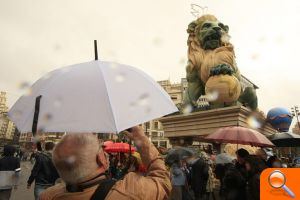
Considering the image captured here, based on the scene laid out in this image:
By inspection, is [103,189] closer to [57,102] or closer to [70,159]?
[70,159]

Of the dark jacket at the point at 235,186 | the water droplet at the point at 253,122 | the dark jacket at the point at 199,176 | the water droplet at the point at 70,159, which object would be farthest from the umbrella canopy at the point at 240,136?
the water droplet at the point at 253,122

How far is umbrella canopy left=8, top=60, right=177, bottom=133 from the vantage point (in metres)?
A: 1.72

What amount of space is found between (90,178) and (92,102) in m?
0.45

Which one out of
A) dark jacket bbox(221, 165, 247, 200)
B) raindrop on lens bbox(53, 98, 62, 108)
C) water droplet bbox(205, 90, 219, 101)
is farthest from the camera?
water droplet bbox(205, 90, 219, 101)

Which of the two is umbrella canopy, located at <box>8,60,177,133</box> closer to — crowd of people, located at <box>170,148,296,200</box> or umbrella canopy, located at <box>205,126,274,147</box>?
crowd of people, located at <box>170,148,296,200</box>

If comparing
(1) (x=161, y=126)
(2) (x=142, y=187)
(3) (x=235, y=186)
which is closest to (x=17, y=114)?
(2) (x=142, y=187)

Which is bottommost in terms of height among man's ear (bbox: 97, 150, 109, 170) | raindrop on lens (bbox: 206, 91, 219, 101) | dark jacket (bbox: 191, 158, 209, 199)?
dark jacket (bbox: 191, 158, 209, 199)

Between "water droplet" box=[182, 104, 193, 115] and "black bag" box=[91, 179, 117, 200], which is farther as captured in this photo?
"water droplet" box=[182, 104, 193, 115]

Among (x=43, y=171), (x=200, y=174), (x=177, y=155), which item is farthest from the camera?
(x=177, y=155)

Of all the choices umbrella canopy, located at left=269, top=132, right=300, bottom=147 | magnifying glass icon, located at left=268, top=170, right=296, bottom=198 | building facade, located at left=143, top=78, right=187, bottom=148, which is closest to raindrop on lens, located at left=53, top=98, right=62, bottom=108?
magnifying glass icon, located at left=268, top=170, right=296, bottom=198

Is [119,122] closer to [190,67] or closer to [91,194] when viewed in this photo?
[91,194]

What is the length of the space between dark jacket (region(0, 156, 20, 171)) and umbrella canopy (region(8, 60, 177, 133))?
4.13 metres

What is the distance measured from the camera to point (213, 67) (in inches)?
639

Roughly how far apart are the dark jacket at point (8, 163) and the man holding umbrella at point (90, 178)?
14.9 feet
